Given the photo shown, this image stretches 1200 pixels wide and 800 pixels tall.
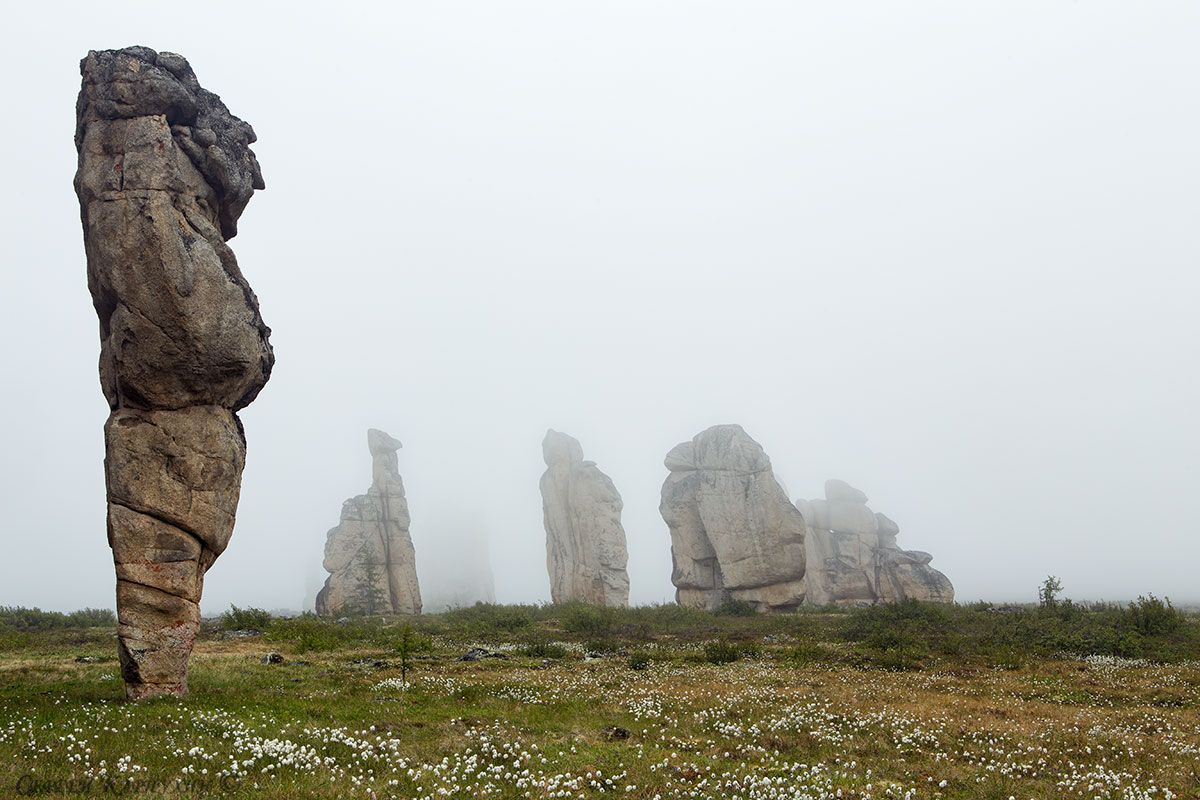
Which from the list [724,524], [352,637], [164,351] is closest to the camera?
[164,351]

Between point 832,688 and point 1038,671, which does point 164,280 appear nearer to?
point 832,688

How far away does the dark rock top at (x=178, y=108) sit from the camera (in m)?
17.3

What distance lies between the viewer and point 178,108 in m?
18.1

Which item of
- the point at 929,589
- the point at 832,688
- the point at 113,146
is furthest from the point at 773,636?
the point at 929,589

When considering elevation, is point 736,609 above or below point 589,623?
below

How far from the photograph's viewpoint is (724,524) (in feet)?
203

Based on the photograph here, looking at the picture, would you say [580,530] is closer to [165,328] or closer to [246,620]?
[246,620]

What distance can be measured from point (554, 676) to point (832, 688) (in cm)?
901

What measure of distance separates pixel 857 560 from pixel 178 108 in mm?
78970

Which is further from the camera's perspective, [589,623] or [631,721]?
[589,623]

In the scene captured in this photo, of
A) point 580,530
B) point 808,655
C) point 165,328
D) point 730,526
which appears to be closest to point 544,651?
point 808,655

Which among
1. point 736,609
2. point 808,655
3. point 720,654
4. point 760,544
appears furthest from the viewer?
point 760,544

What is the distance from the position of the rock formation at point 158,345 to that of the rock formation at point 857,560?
67977 mm

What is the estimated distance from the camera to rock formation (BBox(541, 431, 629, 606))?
2815 inches
